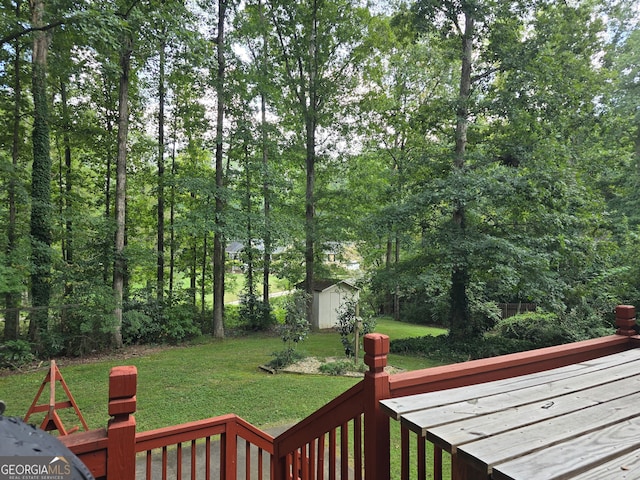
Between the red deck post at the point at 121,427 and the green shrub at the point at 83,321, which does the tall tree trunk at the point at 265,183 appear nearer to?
the green shrub at the point at 83,321

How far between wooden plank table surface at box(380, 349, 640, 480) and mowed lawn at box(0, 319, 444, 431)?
363 centimetres

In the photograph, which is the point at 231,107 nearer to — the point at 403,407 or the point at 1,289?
the point at 1,289

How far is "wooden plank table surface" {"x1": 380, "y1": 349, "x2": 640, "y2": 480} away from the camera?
2.93ft

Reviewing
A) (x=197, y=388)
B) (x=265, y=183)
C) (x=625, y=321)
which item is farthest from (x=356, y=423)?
(x=265, y=183)

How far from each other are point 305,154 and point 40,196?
292 inches

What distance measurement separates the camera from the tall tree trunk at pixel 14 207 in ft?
23.4

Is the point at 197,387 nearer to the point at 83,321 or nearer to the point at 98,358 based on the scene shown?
the point at 98,358

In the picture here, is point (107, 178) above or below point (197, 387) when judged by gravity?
above

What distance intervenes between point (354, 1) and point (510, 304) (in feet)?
40.6

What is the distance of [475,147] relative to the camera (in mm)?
8375

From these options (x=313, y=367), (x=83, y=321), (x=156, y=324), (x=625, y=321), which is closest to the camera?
(x=625, y=321)

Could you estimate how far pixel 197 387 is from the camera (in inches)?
222

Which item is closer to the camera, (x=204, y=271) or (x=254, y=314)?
(x=254, y=314)

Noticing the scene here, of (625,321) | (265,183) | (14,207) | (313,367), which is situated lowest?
(313,367)
